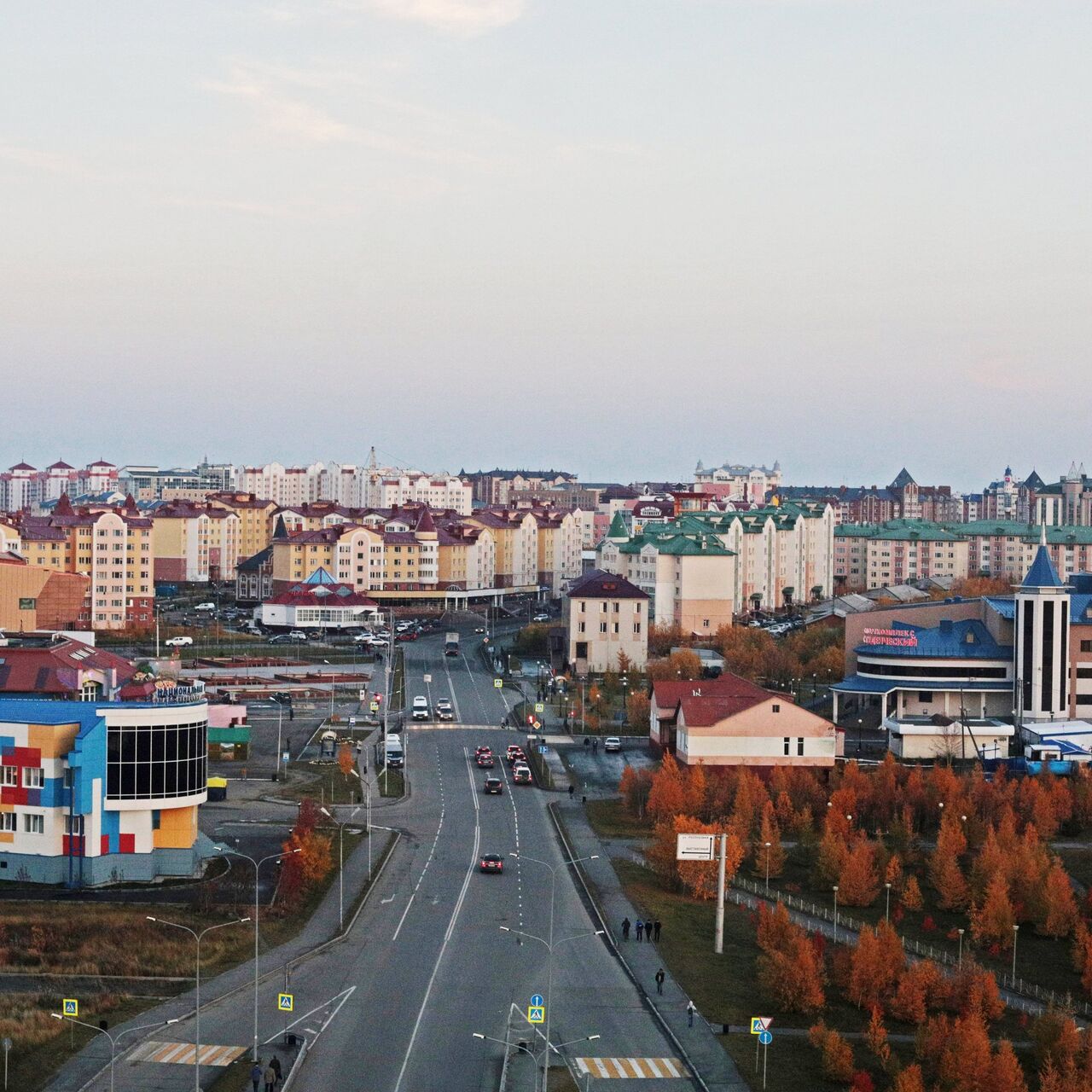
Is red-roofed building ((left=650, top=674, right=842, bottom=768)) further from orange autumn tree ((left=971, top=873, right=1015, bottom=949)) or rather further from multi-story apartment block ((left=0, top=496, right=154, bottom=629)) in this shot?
multi-story apartment block ((left=0, top=496, right=154, bottom=629))

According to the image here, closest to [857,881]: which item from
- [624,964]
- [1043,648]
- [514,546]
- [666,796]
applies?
[666,796]

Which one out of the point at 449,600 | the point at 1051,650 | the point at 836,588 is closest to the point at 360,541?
the point at 449,600

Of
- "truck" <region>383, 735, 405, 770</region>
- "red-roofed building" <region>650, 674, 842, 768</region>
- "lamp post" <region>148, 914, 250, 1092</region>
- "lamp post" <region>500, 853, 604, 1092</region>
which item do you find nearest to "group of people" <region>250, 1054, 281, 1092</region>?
"lamp post" <region>148, 914, 250, 1092</region>

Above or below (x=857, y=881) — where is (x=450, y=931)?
below

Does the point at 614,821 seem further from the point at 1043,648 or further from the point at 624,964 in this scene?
the point at 1043,648

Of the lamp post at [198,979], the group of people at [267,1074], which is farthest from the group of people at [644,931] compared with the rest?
the group of people at [267,1074]

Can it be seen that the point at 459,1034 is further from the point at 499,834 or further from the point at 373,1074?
the point at 499,834
